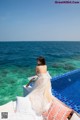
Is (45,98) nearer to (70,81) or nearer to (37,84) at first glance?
(37,84)

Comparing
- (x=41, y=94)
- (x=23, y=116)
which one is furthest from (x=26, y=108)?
(x=41, y=94)

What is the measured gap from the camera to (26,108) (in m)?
5.22

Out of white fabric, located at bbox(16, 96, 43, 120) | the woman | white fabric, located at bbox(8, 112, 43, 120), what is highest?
the woman

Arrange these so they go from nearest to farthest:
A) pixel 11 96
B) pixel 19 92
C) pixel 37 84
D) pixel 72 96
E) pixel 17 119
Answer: pixel 17 119
pixel 37 84
pixel 72 96
pixel 11 96
pixel 19 92

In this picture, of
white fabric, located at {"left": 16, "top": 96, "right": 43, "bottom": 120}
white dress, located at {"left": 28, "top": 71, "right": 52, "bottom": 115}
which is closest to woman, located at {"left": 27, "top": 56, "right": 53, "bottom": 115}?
white dress, located at {"left": 28, "top": 71, "right": 52, "bottom": 115}

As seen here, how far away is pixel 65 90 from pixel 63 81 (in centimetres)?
70

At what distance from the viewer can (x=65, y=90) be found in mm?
8938

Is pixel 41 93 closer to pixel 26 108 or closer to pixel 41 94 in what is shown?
pixel 41 94

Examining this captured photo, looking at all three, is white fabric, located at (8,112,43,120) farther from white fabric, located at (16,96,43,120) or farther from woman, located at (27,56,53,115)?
woman, located at (27,56,53,115)

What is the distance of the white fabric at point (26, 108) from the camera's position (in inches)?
200

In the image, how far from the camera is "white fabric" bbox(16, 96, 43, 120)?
5073 millimetres

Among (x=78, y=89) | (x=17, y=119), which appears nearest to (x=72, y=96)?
(x=78, y=89)

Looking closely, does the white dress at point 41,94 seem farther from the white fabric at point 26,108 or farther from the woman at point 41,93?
the white fabric at point 26,108

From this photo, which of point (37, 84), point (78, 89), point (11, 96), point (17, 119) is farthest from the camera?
point (11, 96)
